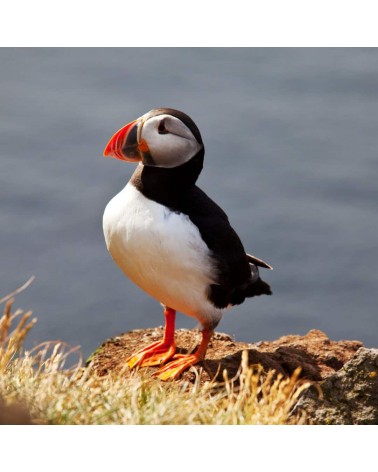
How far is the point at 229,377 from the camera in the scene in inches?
171

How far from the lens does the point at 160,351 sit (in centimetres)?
459

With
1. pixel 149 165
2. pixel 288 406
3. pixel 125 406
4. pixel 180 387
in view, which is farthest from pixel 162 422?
pixel 149 165

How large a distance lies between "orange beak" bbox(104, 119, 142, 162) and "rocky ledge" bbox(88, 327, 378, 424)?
0.78 m

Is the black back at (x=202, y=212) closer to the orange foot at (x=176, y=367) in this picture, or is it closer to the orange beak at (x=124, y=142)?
the orange beak at (x=124, y=142)

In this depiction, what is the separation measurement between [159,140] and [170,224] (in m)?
0.30

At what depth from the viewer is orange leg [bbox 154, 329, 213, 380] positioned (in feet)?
14.2

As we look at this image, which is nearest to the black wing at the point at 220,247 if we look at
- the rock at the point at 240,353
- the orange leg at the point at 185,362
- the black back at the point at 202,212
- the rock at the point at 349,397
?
the black back at the point at 202,212

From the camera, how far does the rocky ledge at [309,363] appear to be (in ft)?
12.8

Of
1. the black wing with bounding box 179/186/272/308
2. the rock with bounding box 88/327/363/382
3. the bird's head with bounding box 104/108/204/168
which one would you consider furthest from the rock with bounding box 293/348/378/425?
the bird's head with bounding box 104/108/204/168

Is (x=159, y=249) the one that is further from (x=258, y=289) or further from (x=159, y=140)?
(x=258, y=289)

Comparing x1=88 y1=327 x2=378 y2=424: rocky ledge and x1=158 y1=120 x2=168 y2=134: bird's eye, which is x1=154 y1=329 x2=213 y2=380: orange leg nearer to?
x1=88 y1=327 x2=378 y2=424: rocky ledge

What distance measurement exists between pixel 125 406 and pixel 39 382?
313 mm

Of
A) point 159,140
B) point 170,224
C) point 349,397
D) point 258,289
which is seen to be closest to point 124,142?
point 159,140

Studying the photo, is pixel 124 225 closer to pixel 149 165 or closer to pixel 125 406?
pixel 149 165
